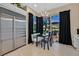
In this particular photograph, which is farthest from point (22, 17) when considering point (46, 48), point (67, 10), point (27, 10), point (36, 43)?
point (67, 10)

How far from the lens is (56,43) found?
3445 mm

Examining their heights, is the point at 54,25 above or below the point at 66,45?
above

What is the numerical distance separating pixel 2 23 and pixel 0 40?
21.2 inches

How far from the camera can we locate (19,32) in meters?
3.80

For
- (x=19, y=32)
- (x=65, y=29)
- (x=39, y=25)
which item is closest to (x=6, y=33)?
(x=19, y=32)

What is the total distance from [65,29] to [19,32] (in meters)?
1.59

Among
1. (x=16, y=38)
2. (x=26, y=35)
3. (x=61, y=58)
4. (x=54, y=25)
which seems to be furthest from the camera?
(x=16, y=38)

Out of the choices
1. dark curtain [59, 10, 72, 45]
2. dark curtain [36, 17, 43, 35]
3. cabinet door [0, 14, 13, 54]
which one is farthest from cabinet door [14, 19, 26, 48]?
dark curtain [59, 10, 72, 45]

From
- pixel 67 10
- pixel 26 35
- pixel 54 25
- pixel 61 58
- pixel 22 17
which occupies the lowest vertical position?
pixel 61 58

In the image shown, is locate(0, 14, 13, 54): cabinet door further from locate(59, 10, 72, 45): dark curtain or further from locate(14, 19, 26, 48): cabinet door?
locate(59, 10, 72, 45): dark curtain

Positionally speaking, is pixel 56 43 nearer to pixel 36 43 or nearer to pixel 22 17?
pixel 36 43

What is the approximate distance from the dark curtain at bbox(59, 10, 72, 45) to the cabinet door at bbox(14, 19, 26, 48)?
3.96 ft

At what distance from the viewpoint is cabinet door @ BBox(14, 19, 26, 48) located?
11.7ft

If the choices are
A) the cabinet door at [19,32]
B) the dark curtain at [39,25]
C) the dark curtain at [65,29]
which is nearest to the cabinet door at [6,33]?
the cabinet door at [19,32]
